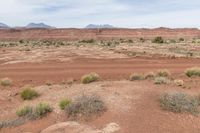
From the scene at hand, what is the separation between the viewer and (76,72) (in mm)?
27906

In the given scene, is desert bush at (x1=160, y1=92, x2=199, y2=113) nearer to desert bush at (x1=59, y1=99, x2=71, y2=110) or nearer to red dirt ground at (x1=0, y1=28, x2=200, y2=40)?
desert bush at (x1=59, y1=99, x2=71, y2=110)

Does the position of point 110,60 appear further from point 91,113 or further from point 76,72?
point 91,113

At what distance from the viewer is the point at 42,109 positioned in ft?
47.7

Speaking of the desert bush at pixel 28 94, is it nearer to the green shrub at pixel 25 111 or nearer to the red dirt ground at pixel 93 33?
the green shrub at pixel 25 111

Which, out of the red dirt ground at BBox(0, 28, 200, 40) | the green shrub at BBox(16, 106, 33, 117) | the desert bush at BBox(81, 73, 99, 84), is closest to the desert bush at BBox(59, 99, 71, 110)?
the green shrub at BBox(16, 106, 33, 117)

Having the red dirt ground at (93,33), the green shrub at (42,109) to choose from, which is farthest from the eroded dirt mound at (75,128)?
the red dirt ground at (93,33)

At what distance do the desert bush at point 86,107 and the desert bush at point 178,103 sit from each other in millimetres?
2218

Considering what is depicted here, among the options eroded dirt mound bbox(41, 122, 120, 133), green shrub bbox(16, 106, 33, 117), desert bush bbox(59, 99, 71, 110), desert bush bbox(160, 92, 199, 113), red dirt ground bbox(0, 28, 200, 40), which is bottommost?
red dirt ground bbox(0, 28, 200, 40)

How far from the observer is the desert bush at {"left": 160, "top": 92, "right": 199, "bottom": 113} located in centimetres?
1372

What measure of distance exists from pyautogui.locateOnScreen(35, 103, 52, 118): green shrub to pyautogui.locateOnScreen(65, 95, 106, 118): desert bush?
3.15 ft

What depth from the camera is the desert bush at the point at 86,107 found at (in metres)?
13.5

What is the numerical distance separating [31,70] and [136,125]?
1895cm

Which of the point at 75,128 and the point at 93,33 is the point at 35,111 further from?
the point at 93,33

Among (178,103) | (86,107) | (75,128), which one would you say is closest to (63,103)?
(86,107)
